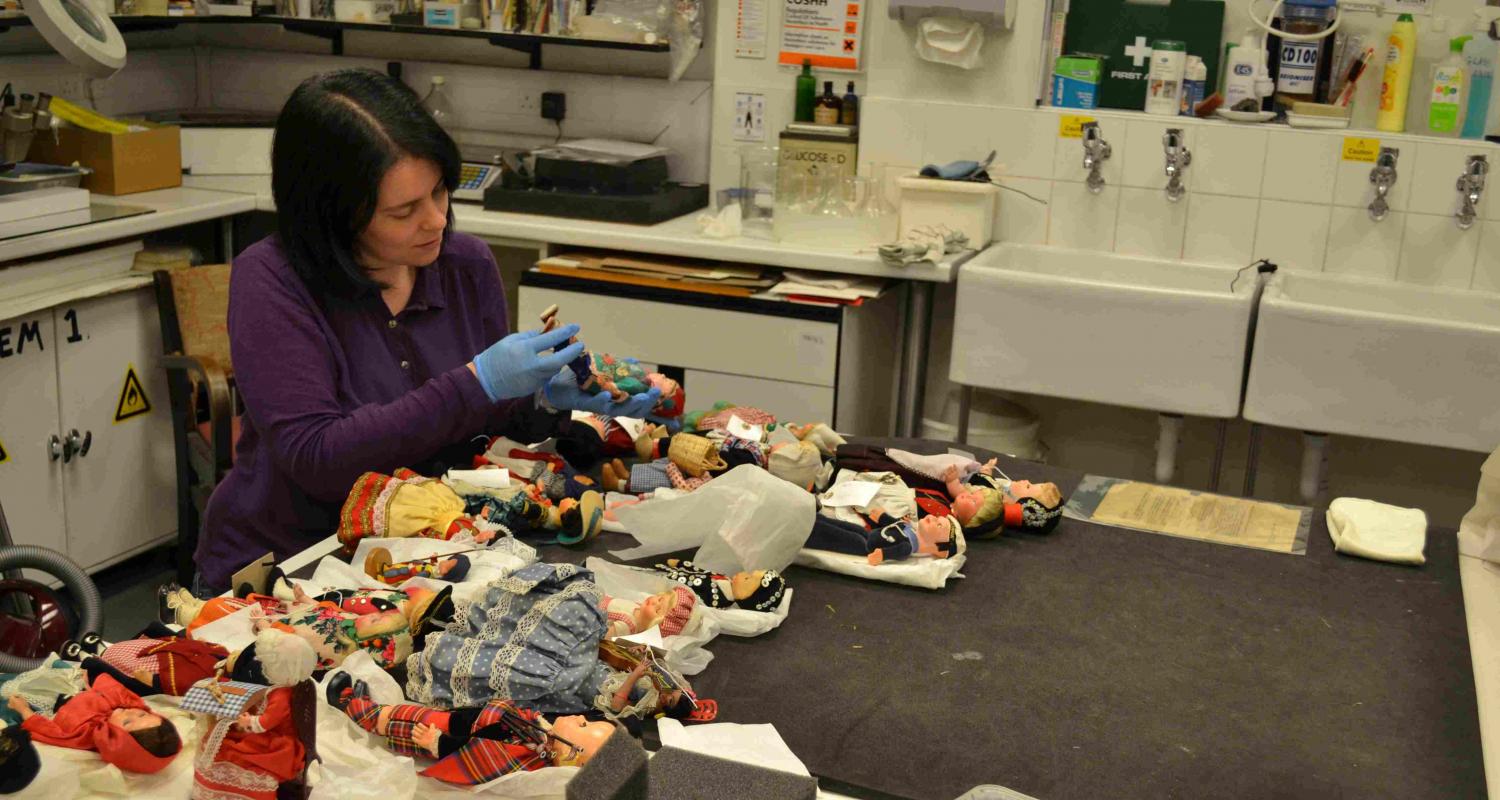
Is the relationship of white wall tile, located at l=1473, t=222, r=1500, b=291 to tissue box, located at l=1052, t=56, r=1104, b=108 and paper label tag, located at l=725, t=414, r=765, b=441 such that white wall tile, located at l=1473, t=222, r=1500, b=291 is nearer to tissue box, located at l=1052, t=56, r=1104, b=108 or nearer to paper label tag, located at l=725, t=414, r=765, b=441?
tissue box, located at l=1052, t=56, r=1104, b=108

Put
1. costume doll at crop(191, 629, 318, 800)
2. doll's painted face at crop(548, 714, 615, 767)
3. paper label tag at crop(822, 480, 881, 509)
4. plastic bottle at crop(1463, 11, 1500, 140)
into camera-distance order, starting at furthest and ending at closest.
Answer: plastic bottle at crop(1463, 11, 1500, 140) < paper label tag at crop(822, 480, 881, 509) < doll's painted face at crop(548, 714, 615, 767) < costume doll at crop(191, 629, 318, 800)

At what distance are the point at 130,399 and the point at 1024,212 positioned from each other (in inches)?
91.2

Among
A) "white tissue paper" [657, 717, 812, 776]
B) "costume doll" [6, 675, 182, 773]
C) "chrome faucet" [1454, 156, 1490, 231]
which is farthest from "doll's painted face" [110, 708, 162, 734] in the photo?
"chrome faucet" [1454, 156, 1490, 231]

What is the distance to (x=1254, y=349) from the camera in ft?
10.4

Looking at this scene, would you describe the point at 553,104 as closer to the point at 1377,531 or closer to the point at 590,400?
the point at 590,400

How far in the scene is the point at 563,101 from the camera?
4.22 m

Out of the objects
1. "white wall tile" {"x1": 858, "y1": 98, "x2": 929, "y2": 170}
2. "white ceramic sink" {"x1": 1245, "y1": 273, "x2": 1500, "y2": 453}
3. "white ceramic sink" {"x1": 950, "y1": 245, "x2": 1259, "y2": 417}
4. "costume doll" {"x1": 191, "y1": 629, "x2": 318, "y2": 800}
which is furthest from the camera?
"white wall tile" {"x1": 858, "y1": 98, "x2": 929, "y2": 170}

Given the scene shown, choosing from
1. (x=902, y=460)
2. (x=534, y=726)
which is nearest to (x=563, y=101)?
(x=902, y=460)

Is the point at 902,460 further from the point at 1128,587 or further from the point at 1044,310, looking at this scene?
the point at 1044,310

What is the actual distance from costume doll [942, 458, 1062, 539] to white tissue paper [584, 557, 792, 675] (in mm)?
322

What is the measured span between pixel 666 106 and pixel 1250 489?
1.95 meters

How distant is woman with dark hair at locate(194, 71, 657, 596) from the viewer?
6.21 ft

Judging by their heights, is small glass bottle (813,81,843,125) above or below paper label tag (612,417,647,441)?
above

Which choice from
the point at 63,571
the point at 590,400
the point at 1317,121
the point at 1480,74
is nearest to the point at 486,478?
the point at 590,400
